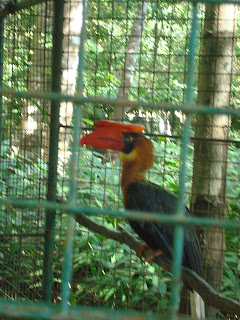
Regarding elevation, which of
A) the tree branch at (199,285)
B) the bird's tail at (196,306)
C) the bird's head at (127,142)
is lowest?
the bird's tail at (196,306)

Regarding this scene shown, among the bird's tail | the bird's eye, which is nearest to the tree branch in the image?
the bird's tail

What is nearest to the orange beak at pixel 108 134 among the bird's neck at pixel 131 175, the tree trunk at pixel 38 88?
the bird's neck at pixel 131 175

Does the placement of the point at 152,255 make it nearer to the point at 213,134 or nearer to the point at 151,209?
the point at 151,209

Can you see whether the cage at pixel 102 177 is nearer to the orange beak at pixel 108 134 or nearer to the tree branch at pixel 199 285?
the tree branch at pixel 199 285

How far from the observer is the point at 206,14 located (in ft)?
9.32

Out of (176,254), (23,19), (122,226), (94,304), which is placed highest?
(23,19)

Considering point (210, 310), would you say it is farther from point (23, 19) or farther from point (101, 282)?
point (23, 19)

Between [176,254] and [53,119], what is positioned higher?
[53,119]

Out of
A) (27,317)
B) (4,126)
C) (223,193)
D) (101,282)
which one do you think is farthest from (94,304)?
(27,317)

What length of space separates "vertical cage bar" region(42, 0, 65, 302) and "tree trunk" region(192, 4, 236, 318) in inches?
39.7

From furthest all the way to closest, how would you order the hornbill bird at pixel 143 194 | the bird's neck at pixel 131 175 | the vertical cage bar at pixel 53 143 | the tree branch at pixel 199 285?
the bird's neck at pixel 131 175
the hornbill bird at pixel 143 194
the vertical cage bar at pixel 53 143
the tree branch at pixel 199 285

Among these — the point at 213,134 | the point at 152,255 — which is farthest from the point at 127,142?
A: the point at 152,255

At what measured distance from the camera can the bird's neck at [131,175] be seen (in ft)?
9.11

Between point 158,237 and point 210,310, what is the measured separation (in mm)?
784
